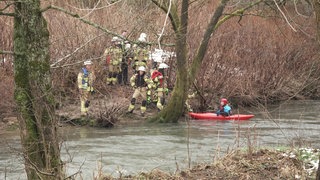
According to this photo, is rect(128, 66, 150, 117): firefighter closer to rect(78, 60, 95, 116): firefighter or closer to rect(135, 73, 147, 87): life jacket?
rect(135, 73, 147, 87): life jacket

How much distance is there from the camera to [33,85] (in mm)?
7312

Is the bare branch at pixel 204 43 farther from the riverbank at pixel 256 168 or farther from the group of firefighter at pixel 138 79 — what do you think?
the riverbank at pixel 256 168

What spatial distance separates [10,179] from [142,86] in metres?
9.59

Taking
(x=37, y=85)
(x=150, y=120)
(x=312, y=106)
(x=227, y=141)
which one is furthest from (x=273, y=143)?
(x=312, y=106)

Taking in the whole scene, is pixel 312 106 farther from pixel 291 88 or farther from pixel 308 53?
pixel 308 53

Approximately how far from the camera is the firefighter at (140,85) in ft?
63.3

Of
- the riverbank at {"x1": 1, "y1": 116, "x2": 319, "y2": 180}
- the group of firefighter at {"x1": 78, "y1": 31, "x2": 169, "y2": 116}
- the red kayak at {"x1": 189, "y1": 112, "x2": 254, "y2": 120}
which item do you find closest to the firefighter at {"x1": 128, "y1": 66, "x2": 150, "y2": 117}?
the group of firefighter at {"x1": 78, "y1": 31, "x2": 169, "y2": 116}

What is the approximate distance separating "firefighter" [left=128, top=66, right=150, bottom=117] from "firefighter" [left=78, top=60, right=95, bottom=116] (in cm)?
162

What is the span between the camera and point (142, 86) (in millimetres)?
19531

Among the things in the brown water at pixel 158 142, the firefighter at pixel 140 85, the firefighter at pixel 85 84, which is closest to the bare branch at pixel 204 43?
the firefighter at pixel 140 85

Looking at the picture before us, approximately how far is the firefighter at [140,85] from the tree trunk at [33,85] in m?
11.6

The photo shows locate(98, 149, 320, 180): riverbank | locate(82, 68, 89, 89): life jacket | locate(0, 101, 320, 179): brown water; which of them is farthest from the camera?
locate(82, 68, 89, 89): life jacket

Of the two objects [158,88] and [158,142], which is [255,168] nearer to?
[158,142]

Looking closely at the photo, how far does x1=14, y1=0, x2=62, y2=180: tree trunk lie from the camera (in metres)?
7.10
